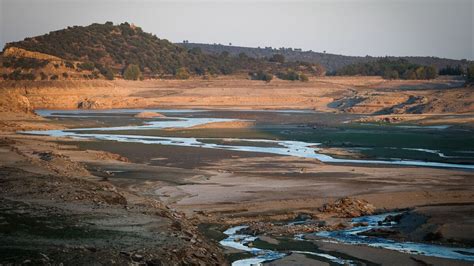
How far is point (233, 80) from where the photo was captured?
99.8 meters

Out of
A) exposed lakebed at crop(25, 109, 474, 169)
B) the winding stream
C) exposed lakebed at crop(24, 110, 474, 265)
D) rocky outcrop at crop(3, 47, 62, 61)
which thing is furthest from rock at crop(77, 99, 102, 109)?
the winding stream

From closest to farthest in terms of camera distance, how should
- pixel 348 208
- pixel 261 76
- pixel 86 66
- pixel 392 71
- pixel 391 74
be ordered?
pixel 348 208
pixel 86 66
pixel 391 74
pixel 392 71
pixel 261 76

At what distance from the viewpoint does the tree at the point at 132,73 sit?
325ft

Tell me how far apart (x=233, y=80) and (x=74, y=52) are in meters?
23.7

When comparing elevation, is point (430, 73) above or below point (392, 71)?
below

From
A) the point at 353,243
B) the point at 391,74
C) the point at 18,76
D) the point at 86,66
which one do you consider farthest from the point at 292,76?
the point at 353,243

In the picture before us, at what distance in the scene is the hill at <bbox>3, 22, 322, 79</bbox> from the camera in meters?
100

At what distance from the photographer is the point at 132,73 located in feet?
327

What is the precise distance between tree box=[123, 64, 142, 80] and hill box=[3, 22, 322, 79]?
0.90 feet

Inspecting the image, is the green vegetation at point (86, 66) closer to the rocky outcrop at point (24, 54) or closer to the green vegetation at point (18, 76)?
the rocky outcrop at point (24, 54)

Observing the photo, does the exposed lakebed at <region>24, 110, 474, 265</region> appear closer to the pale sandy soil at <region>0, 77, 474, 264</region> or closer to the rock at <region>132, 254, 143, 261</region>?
the pale sandy soil at <region>0, 77, 474, 264</region>

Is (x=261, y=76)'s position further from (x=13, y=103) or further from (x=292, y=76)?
(x=13, y=103)

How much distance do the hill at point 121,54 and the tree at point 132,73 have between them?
274 mm

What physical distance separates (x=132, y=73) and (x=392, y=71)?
34.2m
